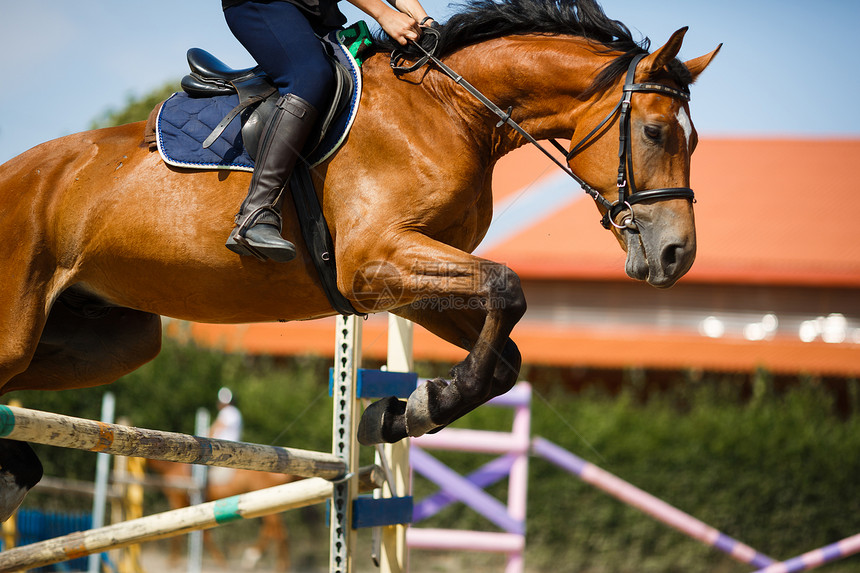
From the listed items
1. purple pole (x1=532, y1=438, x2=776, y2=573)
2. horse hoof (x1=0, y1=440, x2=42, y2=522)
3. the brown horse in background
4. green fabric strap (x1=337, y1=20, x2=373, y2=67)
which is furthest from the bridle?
the brown horse in background

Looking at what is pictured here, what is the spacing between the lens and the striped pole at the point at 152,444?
6.66 ft

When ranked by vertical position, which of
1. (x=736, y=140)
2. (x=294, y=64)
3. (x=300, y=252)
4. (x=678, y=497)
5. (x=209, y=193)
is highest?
(x=736, y=140)

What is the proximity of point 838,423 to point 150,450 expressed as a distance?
11798mm

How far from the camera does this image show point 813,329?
56.8 feet

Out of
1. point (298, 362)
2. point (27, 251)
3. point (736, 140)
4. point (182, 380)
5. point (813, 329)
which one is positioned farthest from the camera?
point (736, 140)

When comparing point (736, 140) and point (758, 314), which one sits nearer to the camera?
point (758, 314)

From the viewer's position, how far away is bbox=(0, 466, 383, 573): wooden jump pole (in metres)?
3.11

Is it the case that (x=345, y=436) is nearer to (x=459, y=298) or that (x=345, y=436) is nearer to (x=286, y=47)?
(x=459, y=298)

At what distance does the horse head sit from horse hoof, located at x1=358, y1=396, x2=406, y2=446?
0.98 metres

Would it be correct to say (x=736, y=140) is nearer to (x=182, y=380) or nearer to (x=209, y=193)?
(x=182, y=380)

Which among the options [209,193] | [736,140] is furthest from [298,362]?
[736,140]

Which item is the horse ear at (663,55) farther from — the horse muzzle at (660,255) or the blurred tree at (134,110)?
the blurred tree at (134,110)

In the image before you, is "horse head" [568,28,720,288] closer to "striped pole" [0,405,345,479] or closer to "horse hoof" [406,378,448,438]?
"horse hoof" [406,378,448,438]

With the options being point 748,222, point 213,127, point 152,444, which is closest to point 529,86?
point 213,127
